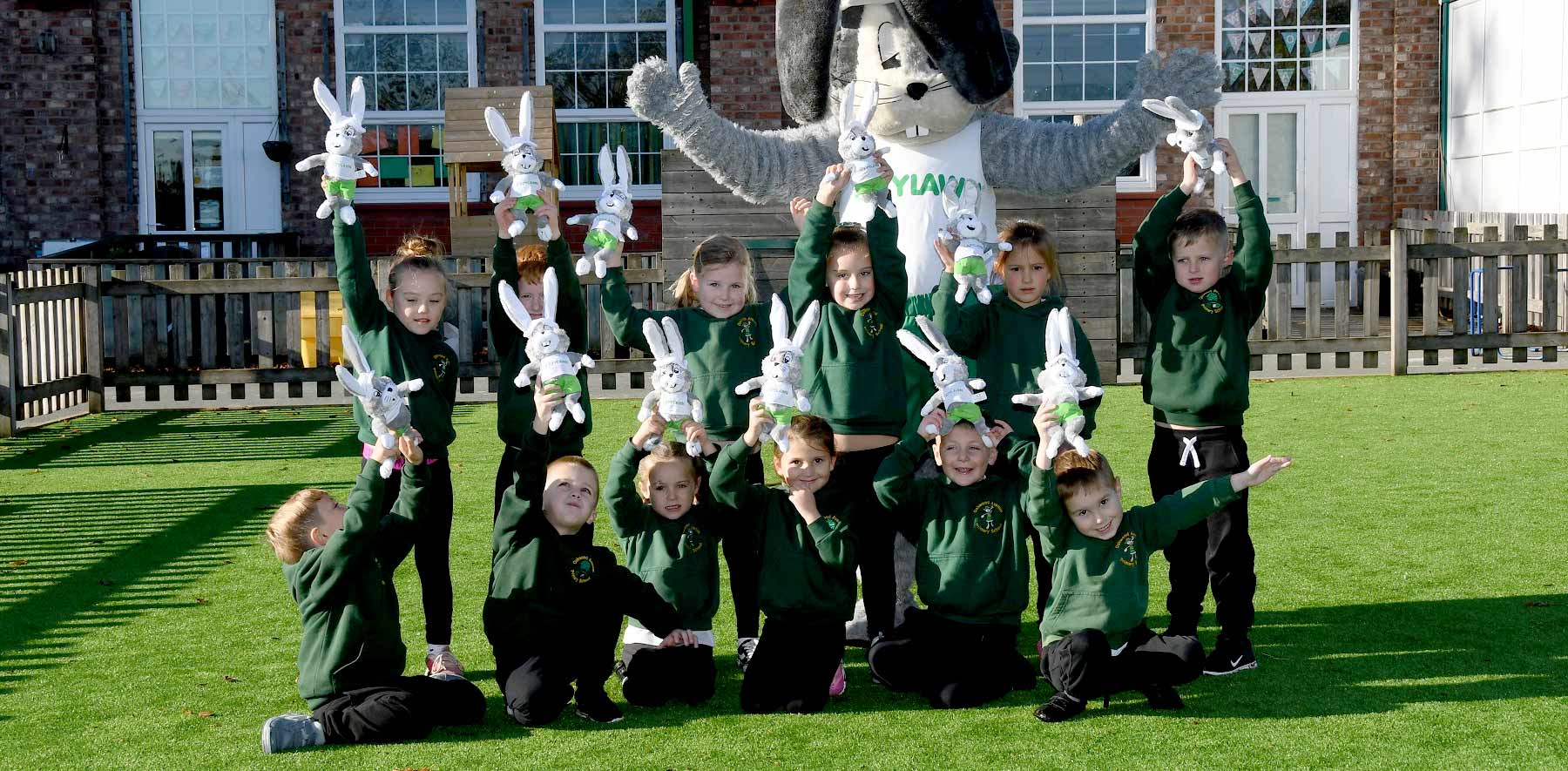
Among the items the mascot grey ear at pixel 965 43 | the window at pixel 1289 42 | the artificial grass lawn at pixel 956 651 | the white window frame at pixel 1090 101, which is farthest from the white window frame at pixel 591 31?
the mascot grey ear at pixel 965 43

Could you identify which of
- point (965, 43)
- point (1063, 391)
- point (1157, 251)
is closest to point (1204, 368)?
point (1157, 251)

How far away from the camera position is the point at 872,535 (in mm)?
4996

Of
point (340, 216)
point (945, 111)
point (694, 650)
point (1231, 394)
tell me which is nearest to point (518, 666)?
point (694, 650)

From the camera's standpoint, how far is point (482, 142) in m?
15.0

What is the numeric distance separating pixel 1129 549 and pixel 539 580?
64.2 inches

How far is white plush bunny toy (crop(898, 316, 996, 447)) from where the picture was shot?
15.2ft

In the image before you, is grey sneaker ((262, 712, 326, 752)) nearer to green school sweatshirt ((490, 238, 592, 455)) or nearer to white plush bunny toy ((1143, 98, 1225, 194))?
green school sweatshirt ((490, 238, 592, 455))

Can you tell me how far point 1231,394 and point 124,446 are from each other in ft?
24.1

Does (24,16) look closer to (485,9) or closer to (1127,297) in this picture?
(485,9)

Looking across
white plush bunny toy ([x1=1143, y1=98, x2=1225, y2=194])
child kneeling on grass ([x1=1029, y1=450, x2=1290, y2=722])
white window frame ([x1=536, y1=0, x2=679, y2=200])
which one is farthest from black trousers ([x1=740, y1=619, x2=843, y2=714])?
white window frame ([x1=536, y1=0, x2=679, y2=200])

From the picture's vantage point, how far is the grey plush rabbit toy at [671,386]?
4527 mm

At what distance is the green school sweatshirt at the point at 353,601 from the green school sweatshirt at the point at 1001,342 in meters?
1.65

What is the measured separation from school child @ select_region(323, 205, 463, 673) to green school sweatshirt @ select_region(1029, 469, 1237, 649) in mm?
1749

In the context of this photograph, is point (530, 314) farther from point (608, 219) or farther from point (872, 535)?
point (872, 535)
